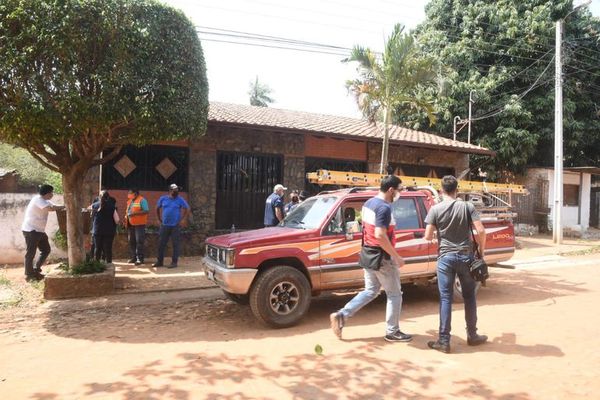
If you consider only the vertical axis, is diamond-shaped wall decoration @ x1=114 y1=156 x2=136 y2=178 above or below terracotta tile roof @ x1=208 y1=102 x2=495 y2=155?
below

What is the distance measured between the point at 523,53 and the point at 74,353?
2145cm

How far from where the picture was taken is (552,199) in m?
19.2

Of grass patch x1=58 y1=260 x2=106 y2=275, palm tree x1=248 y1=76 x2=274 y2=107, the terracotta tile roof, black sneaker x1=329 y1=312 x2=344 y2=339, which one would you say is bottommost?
black sneaker x1=329 y1=312 x2=344 y2=339

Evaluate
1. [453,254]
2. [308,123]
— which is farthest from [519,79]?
[453,254]

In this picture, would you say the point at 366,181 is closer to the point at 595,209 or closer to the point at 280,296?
the point at 280,296

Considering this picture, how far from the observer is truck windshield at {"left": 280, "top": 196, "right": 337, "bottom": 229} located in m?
6.08

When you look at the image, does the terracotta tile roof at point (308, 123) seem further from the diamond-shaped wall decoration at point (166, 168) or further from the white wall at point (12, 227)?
the white wall at point (12, 227)

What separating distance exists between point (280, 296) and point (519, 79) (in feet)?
62.6

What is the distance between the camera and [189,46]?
7.28 metres

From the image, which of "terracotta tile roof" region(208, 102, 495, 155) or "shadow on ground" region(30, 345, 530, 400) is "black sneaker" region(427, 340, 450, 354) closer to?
"shadow on ground" region(30, 345, 530, 400)

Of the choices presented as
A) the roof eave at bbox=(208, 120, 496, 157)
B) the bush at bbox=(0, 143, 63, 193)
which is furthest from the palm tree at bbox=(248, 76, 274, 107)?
the roof eave at bbox=(208, 120, 496, 157)

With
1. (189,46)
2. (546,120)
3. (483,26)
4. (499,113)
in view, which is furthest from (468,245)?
(483,26)

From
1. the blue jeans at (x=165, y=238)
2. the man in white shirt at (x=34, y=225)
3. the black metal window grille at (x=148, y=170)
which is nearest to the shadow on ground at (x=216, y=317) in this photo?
the man in white shirt at (x=34, y=225)

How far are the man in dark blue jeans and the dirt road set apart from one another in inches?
10.2
